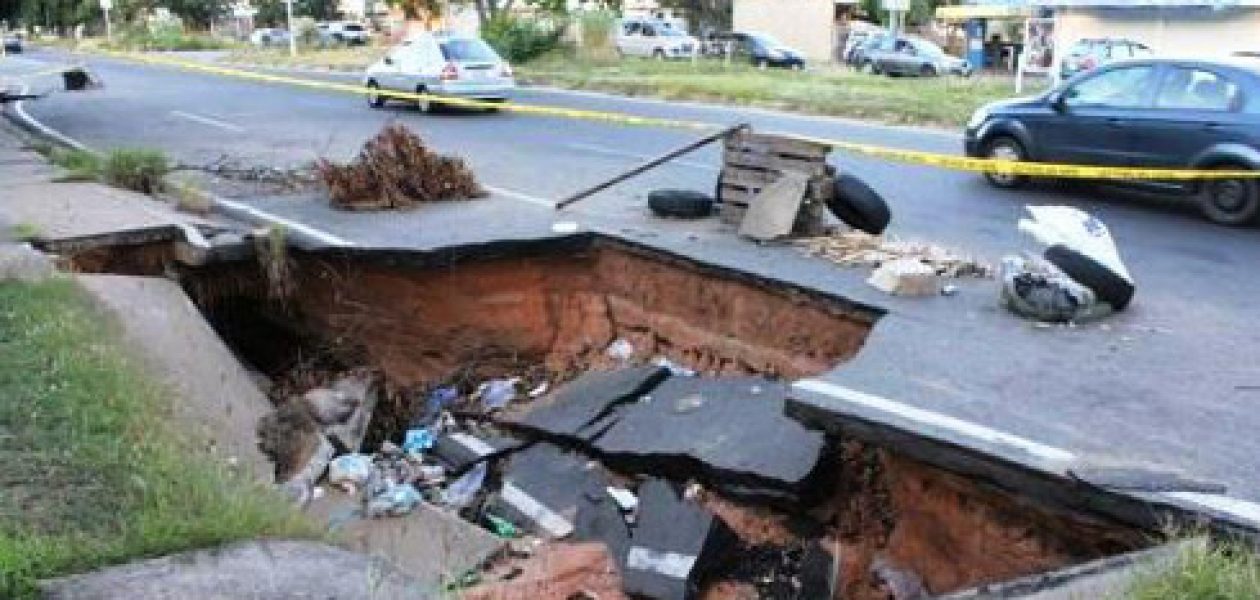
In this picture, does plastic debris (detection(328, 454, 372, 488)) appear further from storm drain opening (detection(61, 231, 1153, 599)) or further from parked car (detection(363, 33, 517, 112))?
parked car (detection(363, 33, 517, 112))

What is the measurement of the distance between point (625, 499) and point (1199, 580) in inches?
162

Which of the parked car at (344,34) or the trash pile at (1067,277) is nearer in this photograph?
the trash pile at (1067,277)

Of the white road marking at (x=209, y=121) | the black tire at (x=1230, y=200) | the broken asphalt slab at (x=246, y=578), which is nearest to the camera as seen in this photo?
the broken asphalt slab at (x=246, y=578)

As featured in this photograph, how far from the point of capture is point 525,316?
33.1 ft

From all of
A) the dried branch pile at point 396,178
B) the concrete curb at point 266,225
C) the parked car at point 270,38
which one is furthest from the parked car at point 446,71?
the parked car at point 270,38

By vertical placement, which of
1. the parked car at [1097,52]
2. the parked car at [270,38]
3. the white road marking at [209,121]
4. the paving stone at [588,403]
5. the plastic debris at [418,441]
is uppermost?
the parked car at [270,38]

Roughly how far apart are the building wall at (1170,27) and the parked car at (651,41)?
43.3 feet

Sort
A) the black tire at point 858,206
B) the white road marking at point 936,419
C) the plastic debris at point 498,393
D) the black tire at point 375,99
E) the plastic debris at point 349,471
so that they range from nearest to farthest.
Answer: the white road marking at point 936,419
the plastic debris at point 349,471
the plastic debris at point 498,393
the black tire at point 858,206
the black tire at point 375,99

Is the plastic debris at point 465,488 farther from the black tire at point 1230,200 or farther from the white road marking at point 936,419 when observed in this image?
the black tire at point 1230,200

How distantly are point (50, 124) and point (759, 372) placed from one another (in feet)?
57.2

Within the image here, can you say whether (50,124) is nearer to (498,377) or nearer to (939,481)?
(498,377)

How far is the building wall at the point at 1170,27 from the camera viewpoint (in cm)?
3669

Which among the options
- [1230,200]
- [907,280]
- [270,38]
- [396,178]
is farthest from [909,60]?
[270,38]

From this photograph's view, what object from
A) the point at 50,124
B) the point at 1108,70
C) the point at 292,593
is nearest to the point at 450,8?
the point at 50,124
